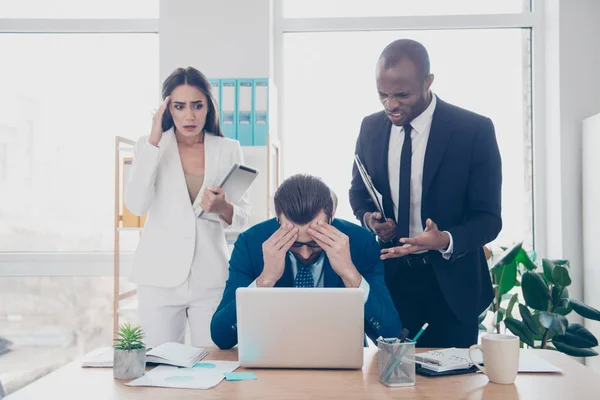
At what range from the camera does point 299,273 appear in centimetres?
175

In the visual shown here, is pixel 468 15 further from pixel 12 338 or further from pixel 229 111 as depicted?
pixel 12 338

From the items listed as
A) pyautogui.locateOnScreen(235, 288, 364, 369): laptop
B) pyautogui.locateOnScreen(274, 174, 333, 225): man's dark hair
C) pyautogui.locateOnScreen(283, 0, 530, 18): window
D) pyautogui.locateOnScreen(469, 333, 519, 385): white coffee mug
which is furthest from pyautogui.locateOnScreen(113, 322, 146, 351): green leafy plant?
pyautogui.locateOnScreen(283, 0, 530, 18): window

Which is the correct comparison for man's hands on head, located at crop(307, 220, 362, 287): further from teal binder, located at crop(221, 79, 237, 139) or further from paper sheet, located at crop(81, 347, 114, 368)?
teal binder, located at crop(221, 79, 237, 139)

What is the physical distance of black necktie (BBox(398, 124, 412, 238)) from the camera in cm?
184

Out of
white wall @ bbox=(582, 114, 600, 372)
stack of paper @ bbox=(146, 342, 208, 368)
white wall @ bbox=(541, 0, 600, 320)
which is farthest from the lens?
white wall @ bbox=(541, 0, 600, 320)

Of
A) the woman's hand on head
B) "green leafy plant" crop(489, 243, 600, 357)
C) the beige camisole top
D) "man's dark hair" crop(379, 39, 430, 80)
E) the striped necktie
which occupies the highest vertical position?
"man's dark hair" crop(379, 39, 430, 80)

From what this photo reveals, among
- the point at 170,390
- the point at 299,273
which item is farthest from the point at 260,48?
the point at 170,390

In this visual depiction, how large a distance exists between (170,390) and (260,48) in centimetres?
256

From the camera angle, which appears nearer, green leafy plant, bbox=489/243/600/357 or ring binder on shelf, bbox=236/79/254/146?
green leafy plant, bbox=489/243/600/357

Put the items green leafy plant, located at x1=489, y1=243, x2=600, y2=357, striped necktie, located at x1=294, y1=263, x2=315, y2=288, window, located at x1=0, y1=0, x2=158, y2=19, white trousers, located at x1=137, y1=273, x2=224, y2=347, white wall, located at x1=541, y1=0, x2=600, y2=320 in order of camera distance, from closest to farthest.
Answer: striped necktie, located at x1=294, y1=263, x2=315, y2=288, white trousers, located at x1=137, y1=273, x2=224, y2=347, green leafy plant, located at x1=489, y1=243, x2=600, y2=357, white wall, located at x1=541, y1=0, x2=600, y2=320, window, located at x1=0, y1=0, x2=158, y2=19

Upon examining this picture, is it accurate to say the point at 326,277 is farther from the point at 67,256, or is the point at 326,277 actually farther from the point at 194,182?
the point at 67,256

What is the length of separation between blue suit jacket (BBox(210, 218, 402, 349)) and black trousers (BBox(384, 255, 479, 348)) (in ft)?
0.34

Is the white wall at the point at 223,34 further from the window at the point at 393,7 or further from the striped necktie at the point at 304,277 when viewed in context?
the striped necktie at the point at 304,277

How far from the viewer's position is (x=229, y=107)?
10.4 ft
